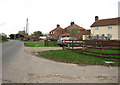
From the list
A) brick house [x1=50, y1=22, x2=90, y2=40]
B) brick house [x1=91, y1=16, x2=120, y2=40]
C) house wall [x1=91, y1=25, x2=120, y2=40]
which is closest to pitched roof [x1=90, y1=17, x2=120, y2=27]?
brick house [x1=91, y1=16, x2=120, y2=40]

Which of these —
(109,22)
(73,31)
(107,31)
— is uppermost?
(109,22)

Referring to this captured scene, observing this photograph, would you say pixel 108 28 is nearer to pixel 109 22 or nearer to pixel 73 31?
pixel 109 22

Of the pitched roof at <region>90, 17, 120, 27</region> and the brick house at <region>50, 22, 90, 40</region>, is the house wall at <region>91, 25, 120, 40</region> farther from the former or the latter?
the brick house at <region>50, 22, 90, 40</region>

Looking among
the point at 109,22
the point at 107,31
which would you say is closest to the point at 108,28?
the point at 107,31

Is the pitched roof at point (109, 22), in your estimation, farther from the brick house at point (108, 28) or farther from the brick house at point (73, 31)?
the brick house at point (73, 31)

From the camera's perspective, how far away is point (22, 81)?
3.96 meters

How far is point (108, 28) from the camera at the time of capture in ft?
121

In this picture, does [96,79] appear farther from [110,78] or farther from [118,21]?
[118,21]

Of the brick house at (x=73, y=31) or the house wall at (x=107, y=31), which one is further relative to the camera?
the brick house at (x=73, y=31)

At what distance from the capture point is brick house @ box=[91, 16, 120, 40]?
1382 inches

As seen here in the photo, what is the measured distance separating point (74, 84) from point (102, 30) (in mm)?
38377

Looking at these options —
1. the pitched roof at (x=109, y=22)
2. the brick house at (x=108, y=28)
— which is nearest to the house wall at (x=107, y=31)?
the brick house at (x=108, y=28)

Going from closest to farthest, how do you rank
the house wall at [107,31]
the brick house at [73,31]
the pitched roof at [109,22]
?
the house wall at [107,31] → the pitched roof at [109,22] → the brick house at [73,31]

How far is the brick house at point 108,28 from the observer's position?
115 ft
